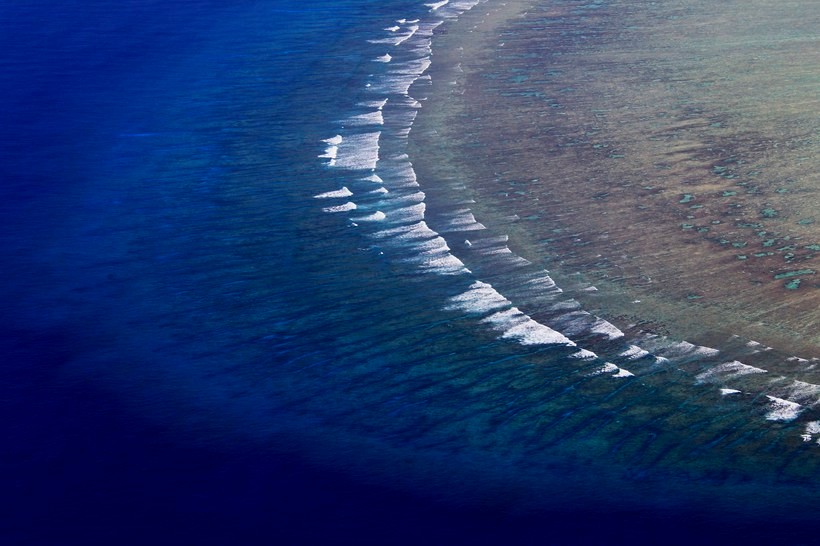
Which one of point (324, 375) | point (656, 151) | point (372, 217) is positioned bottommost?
point (324, 375)

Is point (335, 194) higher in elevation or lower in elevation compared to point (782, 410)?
higher

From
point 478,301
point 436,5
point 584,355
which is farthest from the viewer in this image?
point 436,5

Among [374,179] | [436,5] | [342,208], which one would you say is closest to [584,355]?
[342,208]

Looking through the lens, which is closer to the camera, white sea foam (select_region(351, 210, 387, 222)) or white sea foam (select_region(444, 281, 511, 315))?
white sea foam (select_region(444, 281, 511, 315))

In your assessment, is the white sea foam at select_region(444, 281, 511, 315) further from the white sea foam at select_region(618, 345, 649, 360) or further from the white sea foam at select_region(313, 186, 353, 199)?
the white sea foam at select_region(313, 186, 353, 199)

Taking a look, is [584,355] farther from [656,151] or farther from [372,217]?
[656,151]

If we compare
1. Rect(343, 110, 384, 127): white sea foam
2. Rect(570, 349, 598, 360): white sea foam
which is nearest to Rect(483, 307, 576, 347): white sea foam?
Rect(570, 349, 598, 360): white sea foam

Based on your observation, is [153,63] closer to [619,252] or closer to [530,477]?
[619,252]
